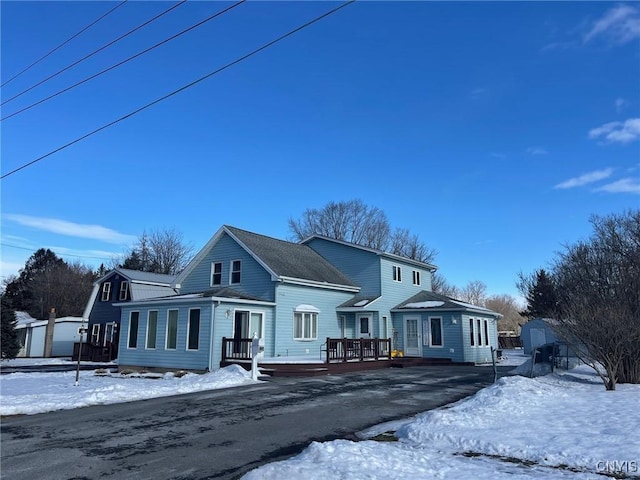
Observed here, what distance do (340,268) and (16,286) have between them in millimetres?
46313

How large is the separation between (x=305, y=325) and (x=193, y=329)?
6391mm

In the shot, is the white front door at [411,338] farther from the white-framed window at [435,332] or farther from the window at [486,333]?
the window at [486,333]

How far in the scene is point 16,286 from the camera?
55.9 metres

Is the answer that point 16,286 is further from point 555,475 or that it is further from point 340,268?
point 555,475

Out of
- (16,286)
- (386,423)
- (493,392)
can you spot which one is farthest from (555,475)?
(16,286)

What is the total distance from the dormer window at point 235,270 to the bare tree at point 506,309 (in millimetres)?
72069

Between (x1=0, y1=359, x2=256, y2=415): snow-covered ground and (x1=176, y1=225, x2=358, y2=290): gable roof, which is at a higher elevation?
(x1=176, y1=225, x2=358, y2=290): gable roof

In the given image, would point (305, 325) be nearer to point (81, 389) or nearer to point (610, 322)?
point (81, 389)

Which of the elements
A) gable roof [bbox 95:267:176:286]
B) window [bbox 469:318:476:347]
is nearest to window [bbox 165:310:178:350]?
gable roof [bbox 95:267:176:286]

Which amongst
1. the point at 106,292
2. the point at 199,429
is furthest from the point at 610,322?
the point at 106,292

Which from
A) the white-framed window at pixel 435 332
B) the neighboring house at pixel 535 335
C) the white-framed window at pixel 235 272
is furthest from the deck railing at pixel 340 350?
the neighboring house at pixel 535 335

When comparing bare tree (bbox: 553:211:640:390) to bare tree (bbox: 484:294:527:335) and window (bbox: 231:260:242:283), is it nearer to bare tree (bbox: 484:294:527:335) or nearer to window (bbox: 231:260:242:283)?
window (bbox: 231:260:242:283)

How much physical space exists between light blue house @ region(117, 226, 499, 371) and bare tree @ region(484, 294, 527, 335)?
62.3 m

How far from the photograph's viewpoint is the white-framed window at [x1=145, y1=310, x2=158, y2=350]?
73.8 ft
